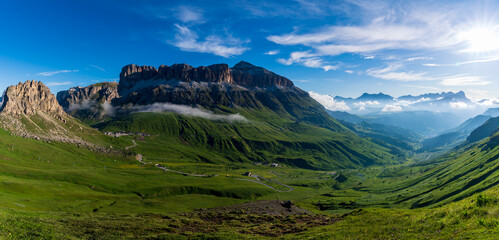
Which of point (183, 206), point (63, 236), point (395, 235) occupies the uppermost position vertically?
point (395, 235)

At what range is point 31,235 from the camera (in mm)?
49188

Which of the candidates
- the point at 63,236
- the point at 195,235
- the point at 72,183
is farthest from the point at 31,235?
the point at 72,183

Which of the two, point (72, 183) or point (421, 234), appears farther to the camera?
point (72, 183)

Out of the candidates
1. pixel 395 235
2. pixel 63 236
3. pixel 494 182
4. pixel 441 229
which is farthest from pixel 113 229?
pixel 494 182

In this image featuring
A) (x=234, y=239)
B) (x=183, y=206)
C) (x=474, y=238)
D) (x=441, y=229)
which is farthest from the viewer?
(x=183, y=206)

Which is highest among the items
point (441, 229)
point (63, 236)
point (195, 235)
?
point (441, 229)

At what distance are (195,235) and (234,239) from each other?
40.7 feet

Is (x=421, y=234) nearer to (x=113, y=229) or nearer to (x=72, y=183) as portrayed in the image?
(x=113, y=229)

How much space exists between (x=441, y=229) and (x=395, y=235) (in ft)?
27.8

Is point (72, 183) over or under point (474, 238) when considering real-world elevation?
under

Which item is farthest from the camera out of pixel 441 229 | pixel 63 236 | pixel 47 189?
pixel 47 189

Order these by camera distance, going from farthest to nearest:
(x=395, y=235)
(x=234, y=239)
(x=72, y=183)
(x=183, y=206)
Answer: (x=72, y=183) → (x=183, y=206) → (x=234, y=239) → (x=395, y=235)

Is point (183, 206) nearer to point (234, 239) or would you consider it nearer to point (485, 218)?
point (234, 239)

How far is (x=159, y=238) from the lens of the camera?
6225 centimetres
